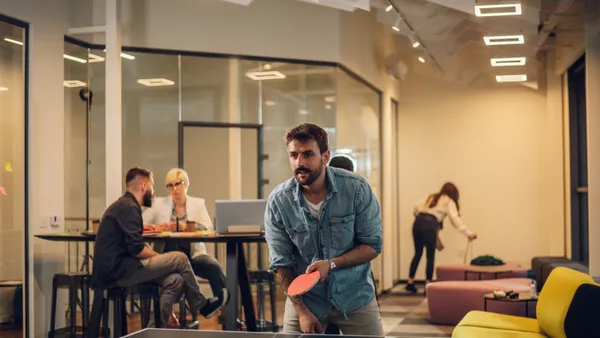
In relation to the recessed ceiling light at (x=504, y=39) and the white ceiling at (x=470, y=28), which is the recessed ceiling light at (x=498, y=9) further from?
the recessed ceiling light at (x=504, y=39)

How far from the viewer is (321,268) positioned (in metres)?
3.28

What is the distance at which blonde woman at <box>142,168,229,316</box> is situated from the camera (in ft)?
26.4

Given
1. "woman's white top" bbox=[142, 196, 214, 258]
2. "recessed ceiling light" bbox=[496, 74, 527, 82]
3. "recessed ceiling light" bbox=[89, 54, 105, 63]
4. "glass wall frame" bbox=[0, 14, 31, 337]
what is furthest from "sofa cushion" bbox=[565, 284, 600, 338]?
"recessed ceiling light" bbox=[496, 74, 527, 82]

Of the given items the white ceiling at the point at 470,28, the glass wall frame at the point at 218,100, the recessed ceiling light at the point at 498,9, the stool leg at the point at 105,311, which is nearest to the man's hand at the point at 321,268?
the stool leg at the point at 105,311

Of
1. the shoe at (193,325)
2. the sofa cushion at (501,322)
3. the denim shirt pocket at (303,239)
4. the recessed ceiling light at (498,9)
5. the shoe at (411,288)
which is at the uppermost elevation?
the recessed ceiling light at (498,9)

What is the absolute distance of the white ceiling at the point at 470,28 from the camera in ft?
28.2

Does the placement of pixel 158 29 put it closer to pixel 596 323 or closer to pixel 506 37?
pixel 506 37

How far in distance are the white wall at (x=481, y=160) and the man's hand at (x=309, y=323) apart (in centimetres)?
1119

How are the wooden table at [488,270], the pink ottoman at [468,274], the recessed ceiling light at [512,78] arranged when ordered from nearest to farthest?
the wooden table at [488,270], the pink ottoman at [468,274], the recessed ceiling light at [512,78]

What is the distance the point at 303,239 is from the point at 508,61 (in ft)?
27.6

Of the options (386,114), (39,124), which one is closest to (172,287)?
(39,124)

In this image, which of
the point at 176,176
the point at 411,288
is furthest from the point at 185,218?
the point at 411,288

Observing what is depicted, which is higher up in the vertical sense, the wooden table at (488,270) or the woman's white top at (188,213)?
the woman's white top at (188,213)

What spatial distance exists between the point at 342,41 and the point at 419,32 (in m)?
0.97
